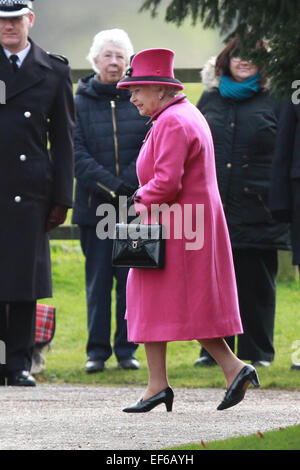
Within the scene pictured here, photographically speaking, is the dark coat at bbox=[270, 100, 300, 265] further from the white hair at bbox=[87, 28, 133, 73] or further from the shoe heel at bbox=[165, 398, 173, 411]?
the shoe heel at bbox=[165, 398, 173, 411]

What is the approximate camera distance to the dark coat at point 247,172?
776 centimetres

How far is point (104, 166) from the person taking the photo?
7.95 meters

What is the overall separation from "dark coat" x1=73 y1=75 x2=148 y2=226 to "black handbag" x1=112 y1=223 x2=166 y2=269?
2.19 metres

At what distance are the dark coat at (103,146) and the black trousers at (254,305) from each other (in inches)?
32.1

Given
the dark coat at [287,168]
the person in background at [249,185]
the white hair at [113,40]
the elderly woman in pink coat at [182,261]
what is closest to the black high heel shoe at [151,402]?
the elderly woman in pink coat at [182,261]

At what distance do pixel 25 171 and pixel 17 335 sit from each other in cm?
89

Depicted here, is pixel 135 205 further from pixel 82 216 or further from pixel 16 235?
pixel 82 216

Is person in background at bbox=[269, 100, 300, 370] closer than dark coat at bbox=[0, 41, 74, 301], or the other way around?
dark coat at bbox=[0, 41, 74, 301]

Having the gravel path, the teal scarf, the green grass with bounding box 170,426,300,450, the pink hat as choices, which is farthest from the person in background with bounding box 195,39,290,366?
the green grass with bounding box 170,426,300,450

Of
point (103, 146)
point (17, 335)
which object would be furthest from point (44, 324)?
point (103, 146)

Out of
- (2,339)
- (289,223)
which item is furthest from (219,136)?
(2,339)

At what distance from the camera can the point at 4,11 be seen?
7.01m

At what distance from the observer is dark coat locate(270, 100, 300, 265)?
722 cm

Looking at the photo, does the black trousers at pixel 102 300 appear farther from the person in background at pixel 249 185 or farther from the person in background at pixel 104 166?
the person in background at pixel 249 185
